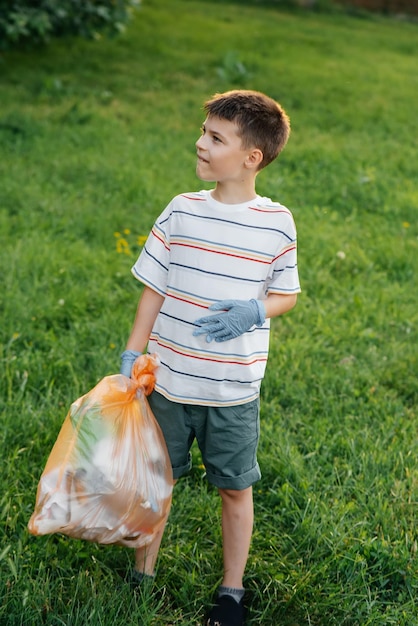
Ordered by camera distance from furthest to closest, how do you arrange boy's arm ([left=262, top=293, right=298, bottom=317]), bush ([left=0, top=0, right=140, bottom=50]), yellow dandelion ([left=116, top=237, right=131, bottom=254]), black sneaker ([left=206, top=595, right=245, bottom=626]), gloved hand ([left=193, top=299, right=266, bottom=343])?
bush ([left=0, top=0, right=140, bottom=50]) → yellow dandelion ([left=116, top=237, right=131, bottom=254]) → black sneaker ([left=206, top=595, right=245, bottom=626]) → boy's arm ([left=262, top=293, right=298, bottom=317]) → gloved hand ([left=193, top=299, right=266, bottom=343])

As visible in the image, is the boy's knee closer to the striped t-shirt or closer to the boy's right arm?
the striped t-shirt

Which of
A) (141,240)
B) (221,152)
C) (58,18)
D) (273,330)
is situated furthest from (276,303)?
(58,18)

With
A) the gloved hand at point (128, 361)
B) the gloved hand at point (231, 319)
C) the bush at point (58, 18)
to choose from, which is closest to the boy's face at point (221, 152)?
the gloved hand at point (231, 319)

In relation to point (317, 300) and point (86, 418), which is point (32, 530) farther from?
point (317, 300)

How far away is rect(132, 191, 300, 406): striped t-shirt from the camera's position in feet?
6.89

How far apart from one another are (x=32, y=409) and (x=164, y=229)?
4.00ft

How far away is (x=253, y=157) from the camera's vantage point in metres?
2.11

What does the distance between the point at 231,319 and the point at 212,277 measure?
13 cm

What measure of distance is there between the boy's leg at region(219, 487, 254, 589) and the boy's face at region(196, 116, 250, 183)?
0.91m

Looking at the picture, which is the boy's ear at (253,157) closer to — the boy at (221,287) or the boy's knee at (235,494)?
the boy at (221,287)

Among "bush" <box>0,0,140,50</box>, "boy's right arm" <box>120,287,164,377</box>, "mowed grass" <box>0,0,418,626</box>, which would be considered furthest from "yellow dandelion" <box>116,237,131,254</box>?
"bush" <box>0,0,140,50</box>

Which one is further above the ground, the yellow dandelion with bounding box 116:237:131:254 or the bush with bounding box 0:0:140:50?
the bush with bounding box 0:0:140:50

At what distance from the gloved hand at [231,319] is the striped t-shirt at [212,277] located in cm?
4

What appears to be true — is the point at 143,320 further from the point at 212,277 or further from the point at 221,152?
the point at 221,152
